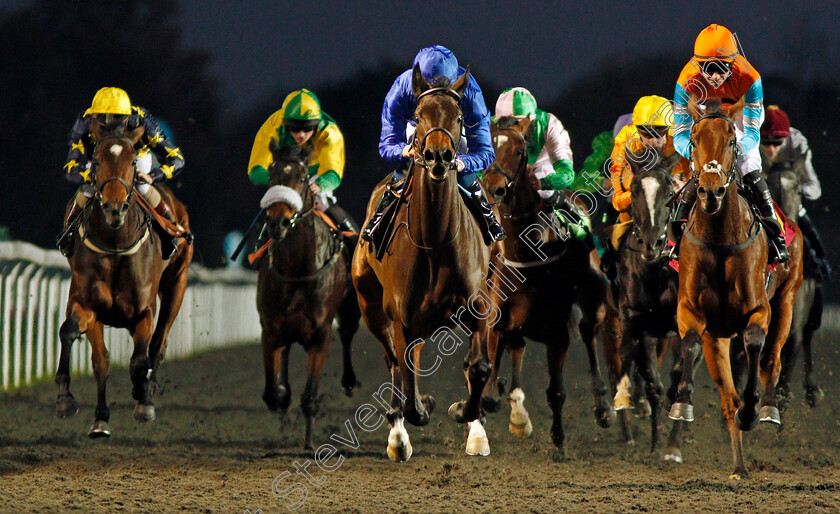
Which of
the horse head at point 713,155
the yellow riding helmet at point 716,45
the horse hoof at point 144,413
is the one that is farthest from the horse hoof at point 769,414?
the horse hoof at point 144,413

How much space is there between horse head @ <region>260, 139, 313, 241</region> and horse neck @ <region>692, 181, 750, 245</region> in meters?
2.65

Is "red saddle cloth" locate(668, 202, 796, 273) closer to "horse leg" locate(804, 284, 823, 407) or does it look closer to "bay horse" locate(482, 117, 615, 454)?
"bay horse" locate(482, 117, 615, 454)

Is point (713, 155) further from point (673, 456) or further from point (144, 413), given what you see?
point (144, 413)

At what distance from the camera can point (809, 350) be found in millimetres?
9891

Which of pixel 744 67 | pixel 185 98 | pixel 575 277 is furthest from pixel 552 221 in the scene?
pixel 185 98

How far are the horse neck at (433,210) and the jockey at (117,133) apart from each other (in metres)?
2.35

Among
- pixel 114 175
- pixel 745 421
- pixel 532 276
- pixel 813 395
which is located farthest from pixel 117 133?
pixel 813 395

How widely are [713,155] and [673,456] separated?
2.12 m

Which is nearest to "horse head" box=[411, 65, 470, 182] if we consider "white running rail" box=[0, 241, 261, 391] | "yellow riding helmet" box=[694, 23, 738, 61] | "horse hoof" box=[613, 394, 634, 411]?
"yellow riding helmet" box=[694, 23, 738, 61]

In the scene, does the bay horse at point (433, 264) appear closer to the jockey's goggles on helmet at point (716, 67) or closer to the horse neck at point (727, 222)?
the horse neck at point (727, 222)

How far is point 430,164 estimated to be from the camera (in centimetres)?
566

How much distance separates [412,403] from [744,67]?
9.58ft

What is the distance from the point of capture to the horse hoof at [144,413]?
7.60 m

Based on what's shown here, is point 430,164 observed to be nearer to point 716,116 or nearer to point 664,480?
point 716,116
